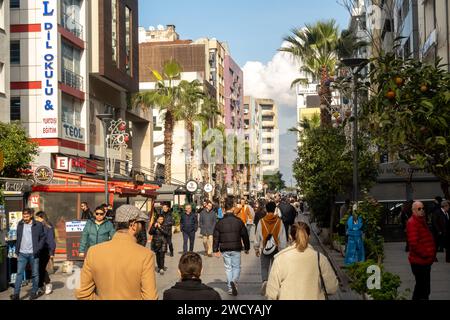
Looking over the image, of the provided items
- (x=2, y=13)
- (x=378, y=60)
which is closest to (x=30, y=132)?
(x=2, y=13)

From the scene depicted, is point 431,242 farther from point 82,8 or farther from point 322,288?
point 82,8

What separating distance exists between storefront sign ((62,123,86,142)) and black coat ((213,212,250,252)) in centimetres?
2277

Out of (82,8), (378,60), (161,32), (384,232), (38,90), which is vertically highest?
(161,32)

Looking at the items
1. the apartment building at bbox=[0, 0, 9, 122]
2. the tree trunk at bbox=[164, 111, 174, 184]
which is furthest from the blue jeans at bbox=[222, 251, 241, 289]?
the tree trunk at bbox=[164, 111, 174, 184]

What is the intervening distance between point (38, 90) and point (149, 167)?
868 inches

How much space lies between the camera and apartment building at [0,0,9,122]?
29.4 metres

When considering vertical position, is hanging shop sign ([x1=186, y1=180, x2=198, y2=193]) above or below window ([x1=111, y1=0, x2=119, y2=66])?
below

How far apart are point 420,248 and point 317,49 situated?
2540 centimetres

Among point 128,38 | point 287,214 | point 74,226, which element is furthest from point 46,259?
point 128,38

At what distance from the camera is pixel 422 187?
27641 mm

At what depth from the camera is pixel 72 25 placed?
122ft

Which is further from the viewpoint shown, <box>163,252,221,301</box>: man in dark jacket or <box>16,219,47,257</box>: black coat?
<box>16,219,47,257</box>: black coat

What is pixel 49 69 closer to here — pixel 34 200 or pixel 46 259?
pixel 34 200

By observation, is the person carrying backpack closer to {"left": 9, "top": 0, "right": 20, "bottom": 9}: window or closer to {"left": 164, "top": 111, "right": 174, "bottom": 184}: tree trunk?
{"left": 9, "top": 0, "right": 20, "bottom": 9}: window
